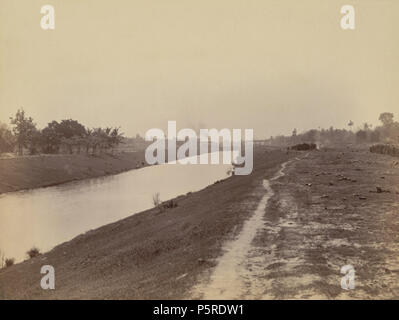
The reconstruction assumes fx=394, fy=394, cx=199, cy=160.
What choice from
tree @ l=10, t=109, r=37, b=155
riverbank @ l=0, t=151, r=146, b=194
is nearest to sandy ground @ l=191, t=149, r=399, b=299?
riverbank @ l=0, t=151, r=146, b=194

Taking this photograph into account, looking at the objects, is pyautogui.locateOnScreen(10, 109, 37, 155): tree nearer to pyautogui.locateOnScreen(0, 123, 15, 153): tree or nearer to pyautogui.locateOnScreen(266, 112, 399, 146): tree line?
pyautogui.locateOnScreen(0, 123, 15, 153): tree

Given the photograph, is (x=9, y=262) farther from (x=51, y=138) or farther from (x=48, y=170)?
(x=51, y=138)

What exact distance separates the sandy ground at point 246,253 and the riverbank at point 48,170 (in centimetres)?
3745

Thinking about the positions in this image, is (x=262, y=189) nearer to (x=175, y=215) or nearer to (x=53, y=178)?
(x=175, y=215)

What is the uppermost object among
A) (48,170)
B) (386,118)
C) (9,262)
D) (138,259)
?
(386,118)

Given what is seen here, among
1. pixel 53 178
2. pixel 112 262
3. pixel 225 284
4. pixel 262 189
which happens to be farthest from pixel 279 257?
pixel 53 178

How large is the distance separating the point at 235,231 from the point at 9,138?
318 feet

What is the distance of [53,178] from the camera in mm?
66312

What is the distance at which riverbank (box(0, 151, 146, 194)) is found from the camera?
58941 mm

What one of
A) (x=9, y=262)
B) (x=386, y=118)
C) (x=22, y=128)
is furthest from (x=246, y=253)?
(x=386, y=118)

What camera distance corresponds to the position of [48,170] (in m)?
68.7

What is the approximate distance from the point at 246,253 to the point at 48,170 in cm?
6168

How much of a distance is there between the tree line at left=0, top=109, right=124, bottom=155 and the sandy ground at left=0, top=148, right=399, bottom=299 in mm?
71830

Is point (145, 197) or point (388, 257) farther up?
point (388, 257)
